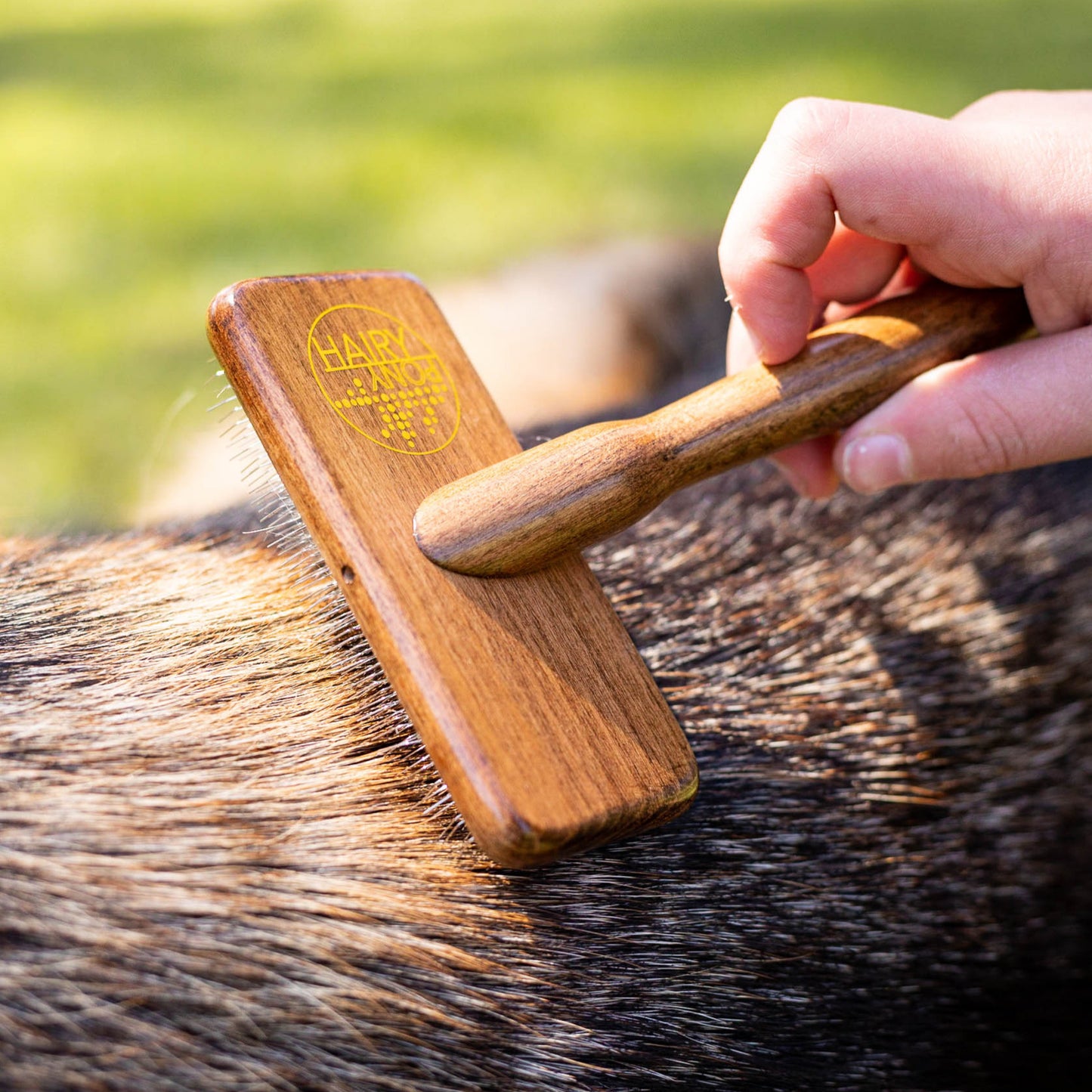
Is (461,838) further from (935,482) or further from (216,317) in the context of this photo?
(935,482)

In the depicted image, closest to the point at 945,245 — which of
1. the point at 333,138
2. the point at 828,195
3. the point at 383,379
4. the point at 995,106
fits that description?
the point at 828,195

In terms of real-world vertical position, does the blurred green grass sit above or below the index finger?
above

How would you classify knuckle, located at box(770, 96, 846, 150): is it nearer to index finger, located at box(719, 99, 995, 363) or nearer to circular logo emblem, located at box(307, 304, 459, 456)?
index finger, located at box(719, 99, 995, 363)

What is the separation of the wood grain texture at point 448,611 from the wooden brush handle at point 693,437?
4 centimetres

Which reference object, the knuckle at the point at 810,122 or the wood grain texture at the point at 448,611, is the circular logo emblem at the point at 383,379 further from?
the knuckle at the point at 810,122

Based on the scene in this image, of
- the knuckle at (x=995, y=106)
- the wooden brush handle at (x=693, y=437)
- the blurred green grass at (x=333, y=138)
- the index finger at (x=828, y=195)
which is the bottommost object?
the wooden brush handle at (x=693, y=437)

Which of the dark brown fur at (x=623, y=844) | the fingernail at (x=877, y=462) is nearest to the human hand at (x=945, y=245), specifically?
the fingernail at (x=877, y=462)

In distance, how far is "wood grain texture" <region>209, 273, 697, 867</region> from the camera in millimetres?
899

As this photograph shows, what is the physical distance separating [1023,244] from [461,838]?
0.84 metres

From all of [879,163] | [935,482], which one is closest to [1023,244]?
[879,163]

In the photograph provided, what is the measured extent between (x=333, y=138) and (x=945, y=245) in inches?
92.5

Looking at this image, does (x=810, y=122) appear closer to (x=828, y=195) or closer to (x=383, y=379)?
(x=828, y=195)

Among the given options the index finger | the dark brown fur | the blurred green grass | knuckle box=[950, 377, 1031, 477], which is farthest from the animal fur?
the blurred green grass

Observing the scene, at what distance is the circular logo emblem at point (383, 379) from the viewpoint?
3.42 ft
